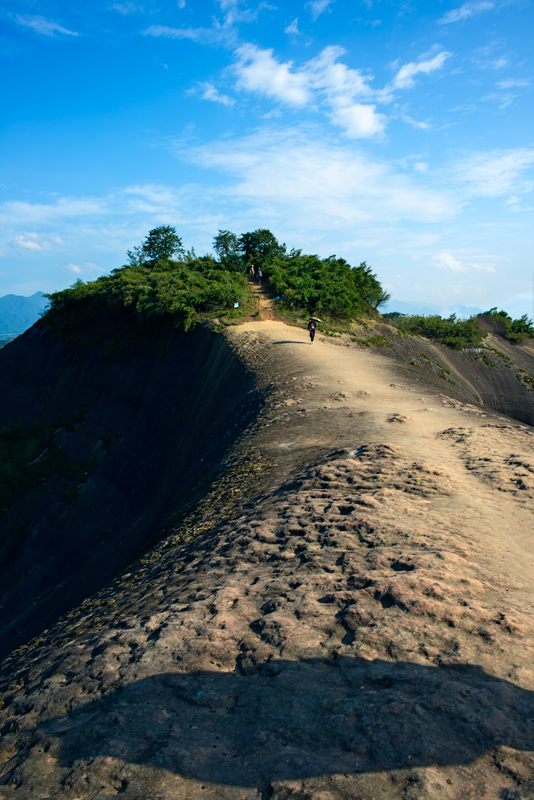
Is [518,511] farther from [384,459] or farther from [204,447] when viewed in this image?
[204,447]

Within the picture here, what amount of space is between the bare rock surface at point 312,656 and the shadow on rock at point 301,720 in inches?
0.4

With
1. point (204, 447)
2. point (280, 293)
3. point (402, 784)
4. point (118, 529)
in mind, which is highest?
point (280, 293)

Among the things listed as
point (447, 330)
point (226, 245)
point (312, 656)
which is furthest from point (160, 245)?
point (312, 656)

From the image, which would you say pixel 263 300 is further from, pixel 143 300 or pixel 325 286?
pixel 143 300

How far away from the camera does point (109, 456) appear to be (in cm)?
1867

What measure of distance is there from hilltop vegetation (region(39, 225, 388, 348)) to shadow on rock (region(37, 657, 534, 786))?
16.7 metres

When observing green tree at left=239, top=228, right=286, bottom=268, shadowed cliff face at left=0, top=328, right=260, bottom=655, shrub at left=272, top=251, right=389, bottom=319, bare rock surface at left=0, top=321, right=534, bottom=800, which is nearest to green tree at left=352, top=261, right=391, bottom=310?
shrub at left=272, top=251, right=389, bottom=319

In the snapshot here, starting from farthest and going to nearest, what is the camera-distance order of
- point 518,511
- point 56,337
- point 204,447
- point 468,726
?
1. point 56,337
2. point 204,447
3. point 518,511
4. point 468,726

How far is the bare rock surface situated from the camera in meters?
2.36

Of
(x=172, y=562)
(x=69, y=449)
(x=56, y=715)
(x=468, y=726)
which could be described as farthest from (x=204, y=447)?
(x=69, y=449)

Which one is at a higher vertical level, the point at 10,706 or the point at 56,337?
the point at 56,337

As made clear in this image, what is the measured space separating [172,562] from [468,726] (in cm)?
356

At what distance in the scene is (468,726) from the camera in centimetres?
242

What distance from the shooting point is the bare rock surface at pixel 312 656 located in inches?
92.8
